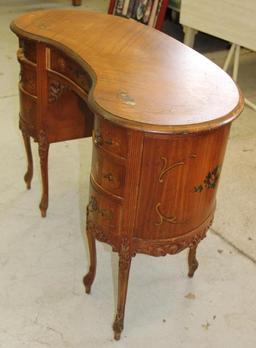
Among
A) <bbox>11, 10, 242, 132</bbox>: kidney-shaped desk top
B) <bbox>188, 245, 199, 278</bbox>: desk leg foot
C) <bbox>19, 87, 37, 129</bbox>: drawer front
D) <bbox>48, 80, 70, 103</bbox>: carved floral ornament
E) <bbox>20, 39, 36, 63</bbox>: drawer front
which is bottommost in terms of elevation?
<bbox>188, 245, 199, 278</bbox>: desk leg foot

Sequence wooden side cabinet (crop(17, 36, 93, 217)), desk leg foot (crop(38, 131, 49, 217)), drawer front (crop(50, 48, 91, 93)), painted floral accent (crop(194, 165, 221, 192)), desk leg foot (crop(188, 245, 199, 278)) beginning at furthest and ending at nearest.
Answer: desk leg foot (crop(38, 131, 49, 217)) < desk leg foot (crop(188, 245, 199, 278)) < wooden side cabinet (crop(17, 36, 93, 217)) < drawer front (crop(50, 48, 91, 93)) < painted floral accent (crop(194, 165, 221, 192))

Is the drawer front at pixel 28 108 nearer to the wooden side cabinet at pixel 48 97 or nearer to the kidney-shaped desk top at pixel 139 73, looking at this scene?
the wooden side cabinet at pixel 48 97

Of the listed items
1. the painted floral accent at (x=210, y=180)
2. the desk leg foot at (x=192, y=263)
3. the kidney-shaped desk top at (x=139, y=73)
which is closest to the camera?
the kidney-shaped desk top at (x=139, y=73)

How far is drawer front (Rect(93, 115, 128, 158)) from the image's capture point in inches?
46.3

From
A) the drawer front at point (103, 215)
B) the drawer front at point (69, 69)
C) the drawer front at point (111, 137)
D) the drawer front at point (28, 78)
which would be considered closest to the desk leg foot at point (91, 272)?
the drawer front at point (103, 215)

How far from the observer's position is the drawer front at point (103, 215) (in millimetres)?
1298

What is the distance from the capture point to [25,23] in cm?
169

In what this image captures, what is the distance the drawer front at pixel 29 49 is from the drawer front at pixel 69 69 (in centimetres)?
7

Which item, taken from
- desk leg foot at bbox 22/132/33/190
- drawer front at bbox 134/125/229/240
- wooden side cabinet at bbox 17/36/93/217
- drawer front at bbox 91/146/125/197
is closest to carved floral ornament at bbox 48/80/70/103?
wooden side cabinet at bbox 17/36/93/217

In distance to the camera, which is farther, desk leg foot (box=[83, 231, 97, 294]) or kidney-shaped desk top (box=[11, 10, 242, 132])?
desk leg foot (box=[83, 231, 97, 294])

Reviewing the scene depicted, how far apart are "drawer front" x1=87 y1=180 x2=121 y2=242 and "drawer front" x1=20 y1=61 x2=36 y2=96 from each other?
561 millimetres

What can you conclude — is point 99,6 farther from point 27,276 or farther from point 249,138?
point 27,276

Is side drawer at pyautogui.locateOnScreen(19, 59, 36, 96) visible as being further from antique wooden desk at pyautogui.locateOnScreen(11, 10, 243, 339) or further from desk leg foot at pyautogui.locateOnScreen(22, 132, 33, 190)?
desk leg foot at pyautogui.locateOnScreen(22, 132, 33, 190)

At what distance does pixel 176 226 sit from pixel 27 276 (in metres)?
0.67
